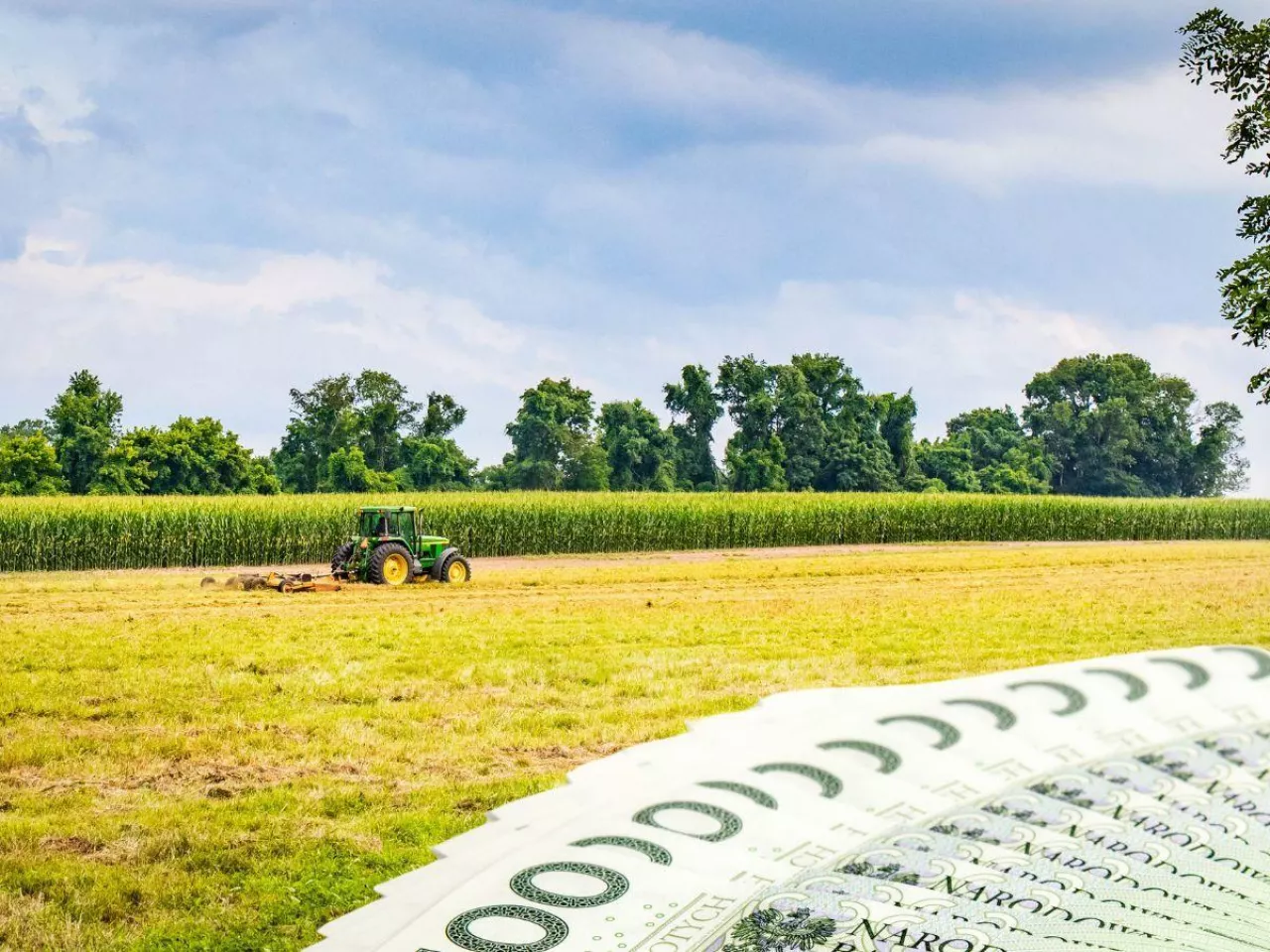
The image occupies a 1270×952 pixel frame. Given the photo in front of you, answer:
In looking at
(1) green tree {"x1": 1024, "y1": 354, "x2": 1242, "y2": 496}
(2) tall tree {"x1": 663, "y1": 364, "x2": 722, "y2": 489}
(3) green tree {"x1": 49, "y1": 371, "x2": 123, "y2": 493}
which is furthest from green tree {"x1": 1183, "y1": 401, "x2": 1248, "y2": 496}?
(3) green tree {"x1": 49, "y1": 371, "x2": 123, "y2": 493}

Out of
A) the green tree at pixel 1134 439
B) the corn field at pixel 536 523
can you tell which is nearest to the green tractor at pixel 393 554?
the corn field at pixel 536 523

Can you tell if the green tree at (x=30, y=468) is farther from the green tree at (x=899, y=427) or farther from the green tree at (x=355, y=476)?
the green tree at (x=899, y=427)

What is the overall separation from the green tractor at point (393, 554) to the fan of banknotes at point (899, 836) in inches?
446

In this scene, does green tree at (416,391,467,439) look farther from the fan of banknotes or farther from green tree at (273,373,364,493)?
the fan of banknotes

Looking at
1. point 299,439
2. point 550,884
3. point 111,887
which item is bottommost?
point 111,887

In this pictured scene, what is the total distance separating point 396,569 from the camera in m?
16.5

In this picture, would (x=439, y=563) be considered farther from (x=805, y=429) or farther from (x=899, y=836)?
(x=805, y=429)

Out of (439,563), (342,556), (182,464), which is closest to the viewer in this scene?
(342,556)

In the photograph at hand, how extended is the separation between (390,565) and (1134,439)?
2102 inches

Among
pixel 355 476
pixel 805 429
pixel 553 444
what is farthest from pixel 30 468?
pixel 805 429

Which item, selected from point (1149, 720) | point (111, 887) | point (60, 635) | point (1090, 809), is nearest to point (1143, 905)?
point (1090, 809)

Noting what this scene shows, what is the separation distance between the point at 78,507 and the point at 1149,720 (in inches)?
856

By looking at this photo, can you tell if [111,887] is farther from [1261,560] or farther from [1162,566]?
[1261,560]

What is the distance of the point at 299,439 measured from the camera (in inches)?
1986
